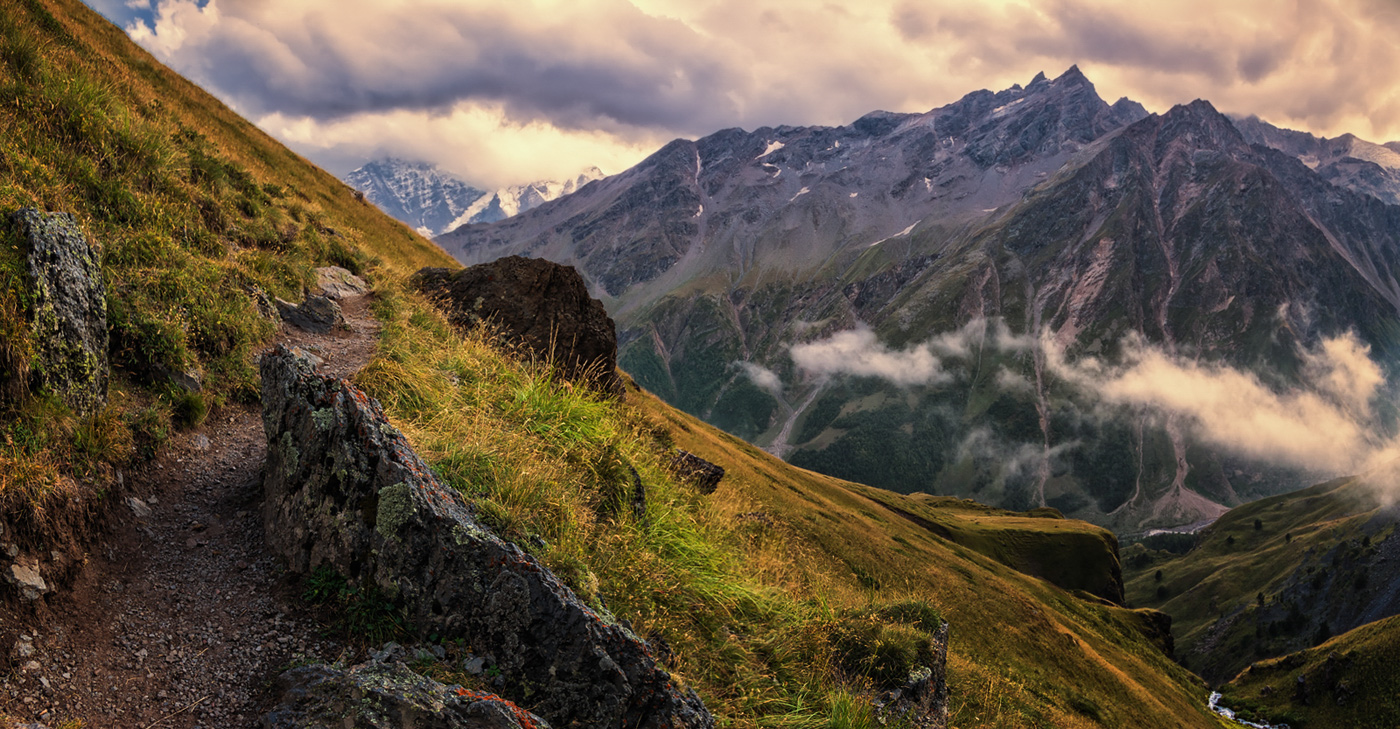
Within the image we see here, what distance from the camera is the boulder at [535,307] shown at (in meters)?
20.0

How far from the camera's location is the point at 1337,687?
130500 mm

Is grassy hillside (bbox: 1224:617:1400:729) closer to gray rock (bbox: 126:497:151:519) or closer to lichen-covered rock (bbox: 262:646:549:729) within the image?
lichen-covered rock (bbox: 262:646:549:729)

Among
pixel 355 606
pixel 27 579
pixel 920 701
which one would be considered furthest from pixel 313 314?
pixel 920 701

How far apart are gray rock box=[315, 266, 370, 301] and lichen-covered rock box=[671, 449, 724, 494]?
9.82 meters

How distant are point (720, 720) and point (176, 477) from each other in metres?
7.21

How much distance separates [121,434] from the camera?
7059mm

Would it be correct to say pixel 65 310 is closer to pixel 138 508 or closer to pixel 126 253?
pixel 138 508

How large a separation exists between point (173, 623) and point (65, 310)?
4.30 meters

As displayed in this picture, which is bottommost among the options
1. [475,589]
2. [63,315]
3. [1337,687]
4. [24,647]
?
[24,647]

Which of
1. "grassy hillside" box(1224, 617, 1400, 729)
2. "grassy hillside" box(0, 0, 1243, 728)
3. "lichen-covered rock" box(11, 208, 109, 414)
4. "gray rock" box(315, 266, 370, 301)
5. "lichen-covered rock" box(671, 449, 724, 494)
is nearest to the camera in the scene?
"lichen-covered rock" box(11, 208, 109, 414)

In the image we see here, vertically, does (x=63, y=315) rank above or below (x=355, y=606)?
above

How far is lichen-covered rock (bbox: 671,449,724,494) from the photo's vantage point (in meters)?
16.3

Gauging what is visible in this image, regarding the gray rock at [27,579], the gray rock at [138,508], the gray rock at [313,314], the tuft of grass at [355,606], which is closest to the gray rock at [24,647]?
the gray rock at [27,579]

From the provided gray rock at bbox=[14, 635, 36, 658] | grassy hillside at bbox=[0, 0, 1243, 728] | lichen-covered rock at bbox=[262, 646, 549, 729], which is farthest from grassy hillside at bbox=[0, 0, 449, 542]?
lichen-covered rock at bbox=[262, 646, 549, 729]
